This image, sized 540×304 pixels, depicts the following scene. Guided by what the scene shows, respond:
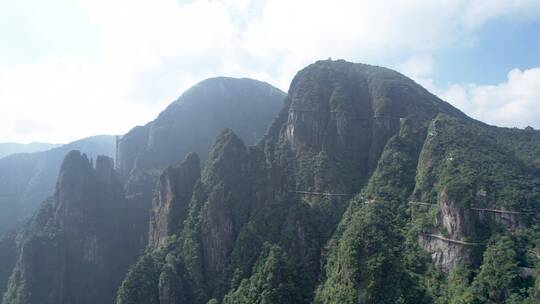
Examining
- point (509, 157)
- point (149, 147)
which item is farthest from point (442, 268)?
point (149, 147)

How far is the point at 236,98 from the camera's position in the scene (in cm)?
14912

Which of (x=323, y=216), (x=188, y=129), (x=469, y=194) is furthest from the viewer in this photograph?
(x=188, y=129)

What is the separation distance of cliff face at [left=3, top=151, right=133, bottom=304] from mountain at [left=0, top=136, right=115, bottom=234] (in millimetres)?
38609

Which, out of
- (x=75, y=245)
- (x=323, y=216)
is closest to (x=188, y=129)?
(x=75, y=245)

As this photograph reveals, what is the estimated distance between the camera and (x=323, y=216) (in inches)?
3049

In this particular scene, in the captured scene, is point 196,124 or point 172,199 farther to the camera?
point 196,124

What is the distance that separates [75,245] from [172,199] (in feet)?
81.5

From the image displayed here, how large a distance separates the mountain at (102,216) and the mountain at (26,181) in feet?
106

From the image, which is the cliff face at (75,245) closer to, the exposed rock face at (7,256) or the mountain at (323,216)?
the mountain at (323,216)

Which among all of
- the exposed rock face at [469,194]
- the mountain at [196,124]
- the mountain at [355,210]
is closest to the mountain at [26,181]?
the mountain at [196,124]

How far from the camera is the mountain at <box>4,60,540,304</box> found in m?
57.1

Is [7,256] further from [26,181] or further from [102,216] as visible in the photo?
[26,181]

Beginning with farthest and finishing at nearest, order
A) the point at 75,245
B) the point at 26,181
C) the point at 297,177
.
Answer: the point at 26,181, the point at 75,245, the point at 297,177

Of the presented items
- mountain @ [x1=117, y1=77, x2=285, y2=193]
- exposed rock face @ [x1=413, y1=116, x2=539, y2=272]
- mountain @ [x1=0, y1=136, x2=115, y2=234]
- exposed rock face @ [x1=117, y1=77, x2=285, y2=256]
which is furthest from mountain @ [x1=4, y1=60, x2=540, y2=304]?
mountain @ [x1=0, y1=136, x2=115, y2=234]
